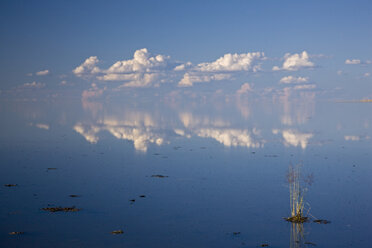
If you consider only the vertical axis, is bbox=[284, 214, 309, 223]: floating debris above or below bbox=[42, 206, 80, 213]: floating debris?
below

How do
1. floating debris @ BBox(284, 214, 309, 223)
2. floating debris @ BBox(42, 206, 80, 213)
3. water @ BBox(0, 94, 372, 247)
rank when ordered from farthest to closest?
floating debris @ BBox(42, 206, 80, 213) → floating debris @ BBox(284, 214, 309, 223) → water @ BBox(0, 94, 372, 247)

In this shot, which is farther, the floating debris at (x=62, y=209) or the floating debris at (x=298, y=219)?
the floating debris at (x=62, y=209)

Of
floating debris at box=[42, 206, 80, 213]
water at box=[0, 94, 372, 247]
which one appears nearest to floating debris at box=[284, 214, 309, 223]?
Answer: water at box=[0, 94, 372, 247]

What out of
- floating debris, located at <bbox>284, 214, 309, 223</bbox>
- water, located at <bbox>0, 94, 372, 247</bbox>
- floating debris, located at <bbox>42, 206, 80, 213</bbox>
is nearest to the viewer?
water, located at <bbox>0, 94, 372, 247</bbox>

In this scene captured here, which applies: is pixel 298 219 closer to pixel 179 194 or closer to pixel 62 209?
pixel 179 194

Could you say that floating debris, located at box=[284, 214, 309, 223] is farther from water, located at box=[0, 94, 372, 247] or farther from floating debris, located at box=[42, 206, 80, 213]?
→ floating debris, located at box=[42, 206, 80, 213]

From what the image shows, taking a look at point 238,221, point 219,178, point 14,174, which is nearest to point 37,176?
point 14,174

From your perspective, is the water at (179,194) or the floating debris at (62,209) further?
the floating debris at (62,209)

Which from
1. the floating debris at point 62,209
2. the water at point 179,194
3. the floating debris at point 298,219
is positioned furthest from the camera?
the floating debris at point 62,209

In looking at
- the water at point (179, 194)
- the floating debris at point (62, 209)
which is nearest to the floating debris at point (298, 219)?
the water at point (179, 194)

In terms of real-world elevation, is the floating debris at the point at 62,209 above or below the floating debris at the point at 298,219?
above

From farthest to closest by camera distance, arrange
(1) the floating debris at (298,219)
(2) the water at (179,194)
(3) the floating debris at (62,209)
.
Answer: (3) the floating debris at (62,209) → (1) the floating debris at (298,219) → (2) the water at (179,194)

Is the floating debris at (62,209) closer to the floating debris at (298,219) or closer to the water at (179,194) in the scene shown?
the water at (179,194)
